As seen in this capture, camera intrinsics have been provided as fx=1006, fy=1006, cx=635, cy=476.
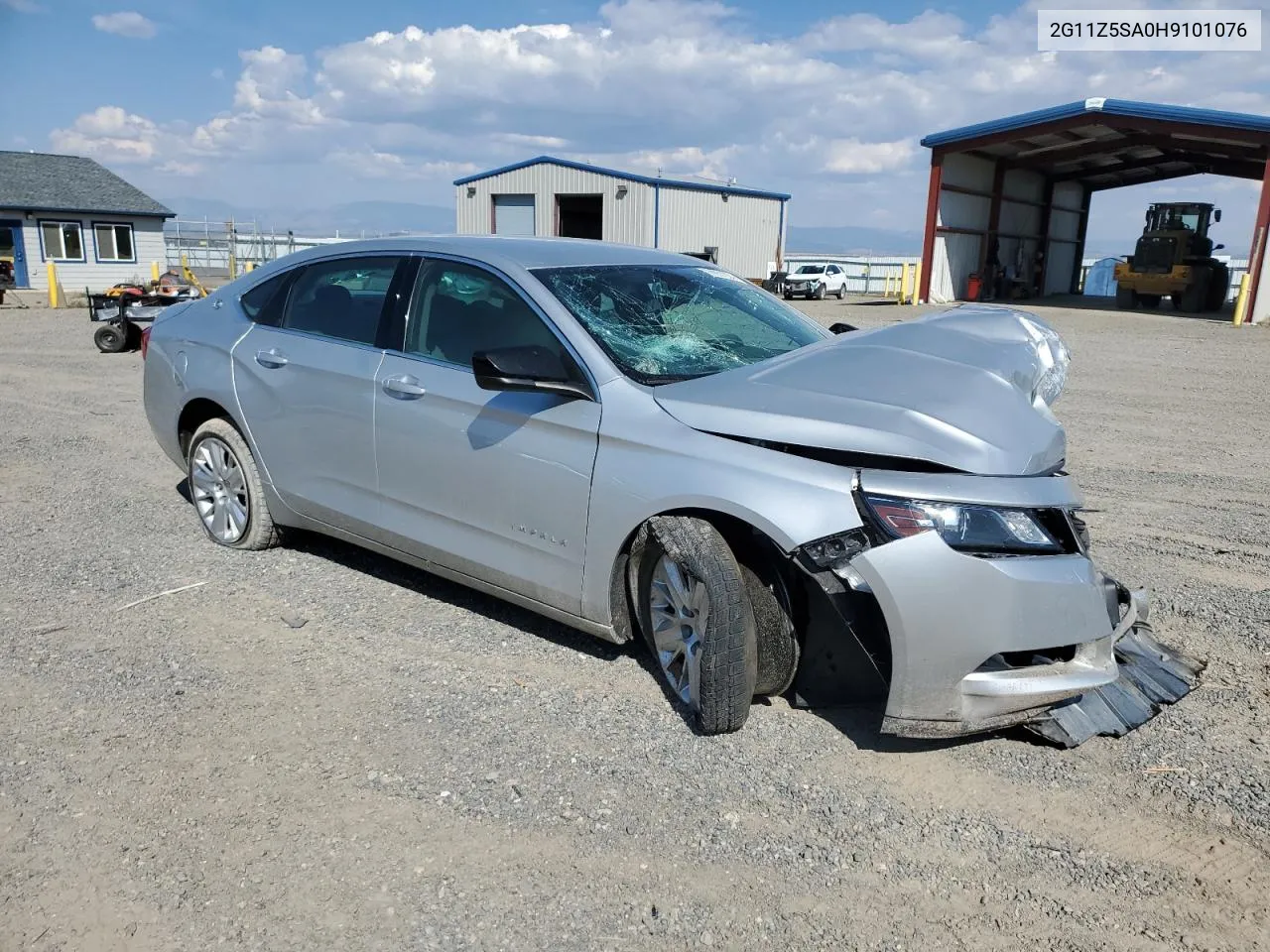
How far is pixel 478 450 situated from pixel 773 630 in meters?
1.36

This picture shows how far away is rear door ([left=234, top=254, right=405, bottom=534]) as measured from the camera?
14.6 feet

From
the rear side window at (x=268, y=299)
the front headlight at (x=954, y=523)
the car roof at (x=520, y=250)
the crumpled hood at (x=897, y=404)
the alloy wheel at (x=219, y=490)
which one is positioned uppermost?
the car roof at (x=520, y=250)

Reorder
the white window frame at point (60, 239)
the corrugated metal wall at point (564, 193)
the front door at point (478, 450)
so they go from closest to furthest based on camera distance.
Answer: the front door at point (478, 450) → the white window frame at point (60, 239) → the corrugated metal wall at point (564, 193)

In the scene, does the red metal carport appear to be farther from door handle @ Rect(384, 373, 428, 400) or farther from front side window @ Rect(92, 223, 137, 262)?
front side window @ Rect(92, 223, 137, 262)

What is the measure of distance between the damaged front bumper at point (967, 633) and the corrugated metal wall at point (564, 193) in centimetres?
3225

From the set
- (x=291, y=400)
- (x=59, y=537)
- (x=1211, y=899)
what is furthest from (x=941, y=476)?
(x=59, y=537)

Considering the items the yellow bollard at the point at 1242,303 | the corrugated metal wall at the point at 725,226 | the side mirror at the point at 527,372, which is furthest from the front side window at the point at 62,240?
the side mirror at the point at 527,372

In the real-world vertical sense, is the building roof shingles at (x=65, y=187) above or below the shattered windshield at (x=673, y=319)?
above

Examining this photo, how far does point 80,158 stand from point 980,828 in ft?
140

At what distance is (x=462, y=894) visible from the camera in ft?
8.73

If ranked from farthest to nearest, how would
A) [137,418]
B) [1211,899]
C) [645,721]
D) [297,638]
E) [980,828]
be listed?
[137,418], [297,638], [645,721], [980,828], [1211,899]

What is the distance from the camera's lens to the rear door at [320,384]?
4449mm

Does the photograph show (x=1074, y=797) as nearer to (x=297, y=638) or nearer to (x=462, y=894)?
(x=462, y=894)

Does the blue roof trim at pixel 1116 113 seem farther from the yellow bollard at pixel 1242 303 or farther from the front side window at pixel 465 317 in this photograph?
the front side window at pixel 465 317
